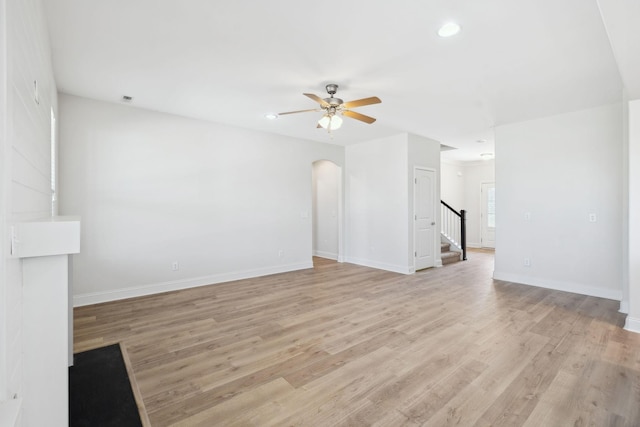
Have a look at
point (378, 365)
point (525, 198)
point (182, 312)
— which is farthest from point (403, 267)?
point (182, 312)

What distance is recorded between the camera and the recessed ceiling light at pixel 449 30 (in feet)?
7.62

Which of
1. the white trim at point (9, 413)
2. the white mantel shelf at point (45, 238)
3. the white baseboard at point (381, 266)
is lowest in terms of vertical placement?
the white baseboard at point (381, 266)

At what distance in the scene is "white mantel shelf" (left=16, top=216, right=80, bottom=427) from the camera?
1.25 meters

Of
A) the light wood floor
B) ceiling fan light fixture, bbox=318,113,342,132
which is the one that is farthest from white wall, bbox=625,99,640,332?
ceiling fan light fixture, bbox=318,113,342,132

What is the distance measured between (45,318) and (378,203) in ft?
18.3

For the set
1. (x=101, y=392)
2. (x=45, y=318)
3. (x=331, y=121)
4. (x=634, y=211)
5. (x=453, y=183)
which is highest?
(x=331, y=121)

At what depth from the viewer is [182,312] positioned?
12.1ft

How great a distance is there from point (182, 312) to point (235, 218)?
1.94m

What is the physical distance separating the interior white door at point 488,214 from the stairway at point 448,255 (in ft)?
7.35

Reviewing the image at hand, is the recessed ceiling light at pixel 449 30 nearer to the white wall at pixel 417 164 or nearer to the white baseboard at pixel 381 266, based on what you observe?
the white wall at pixel 417 164

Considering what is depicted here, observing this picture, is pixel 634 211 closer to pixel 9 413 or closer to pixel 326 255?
pixel 9 413

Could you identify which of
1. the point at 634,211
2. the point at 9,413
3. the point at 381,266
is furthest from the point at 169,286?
the point at 634,211

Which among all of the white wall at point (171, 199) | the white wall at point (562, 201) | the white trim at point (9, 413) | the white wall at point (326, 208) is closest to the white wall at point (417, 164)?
the white wall at point (562, 201)

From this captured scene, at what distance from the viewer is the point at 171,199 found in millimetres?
4590
